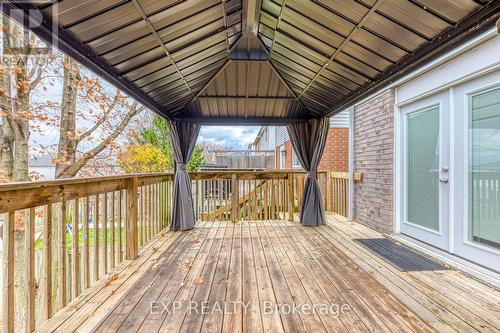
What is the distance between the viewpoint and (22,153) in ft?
19.5

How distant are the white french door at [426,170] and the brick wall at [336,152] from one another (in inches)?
109

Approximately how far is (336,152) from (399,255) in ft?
12.4

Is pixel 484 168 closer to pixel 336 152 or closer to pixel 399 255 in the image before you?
pixel 399 255

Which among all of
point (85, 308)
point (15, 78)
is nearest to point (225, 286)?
point (85, 308)

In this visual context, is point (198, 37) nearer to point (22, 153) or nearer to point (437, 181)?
point (437, 181)

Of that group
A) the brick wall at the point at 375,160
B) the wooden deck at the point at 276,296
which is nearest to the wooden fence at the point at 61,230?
the wooden deck at the point at 276,296

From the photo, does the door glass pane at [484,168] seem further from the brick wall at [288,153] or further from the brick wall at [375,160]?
the brick wall at [288,153]

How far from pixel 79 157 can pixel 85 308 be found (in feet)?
20.2

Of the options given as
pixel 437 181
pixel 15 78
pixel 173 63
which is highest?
pixel 15 78

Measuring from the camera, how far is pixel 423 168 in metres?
3.64

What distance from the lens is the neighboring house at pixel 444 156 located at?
2643 millimetres

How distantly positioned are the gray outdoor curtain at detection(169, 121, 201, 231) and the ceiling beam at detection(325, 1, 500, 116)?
10.6 feet

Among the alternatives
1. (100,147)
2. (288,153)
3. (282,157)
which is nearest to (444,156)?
(288,153)

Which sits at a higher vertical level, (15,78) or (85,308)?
(15,78)
